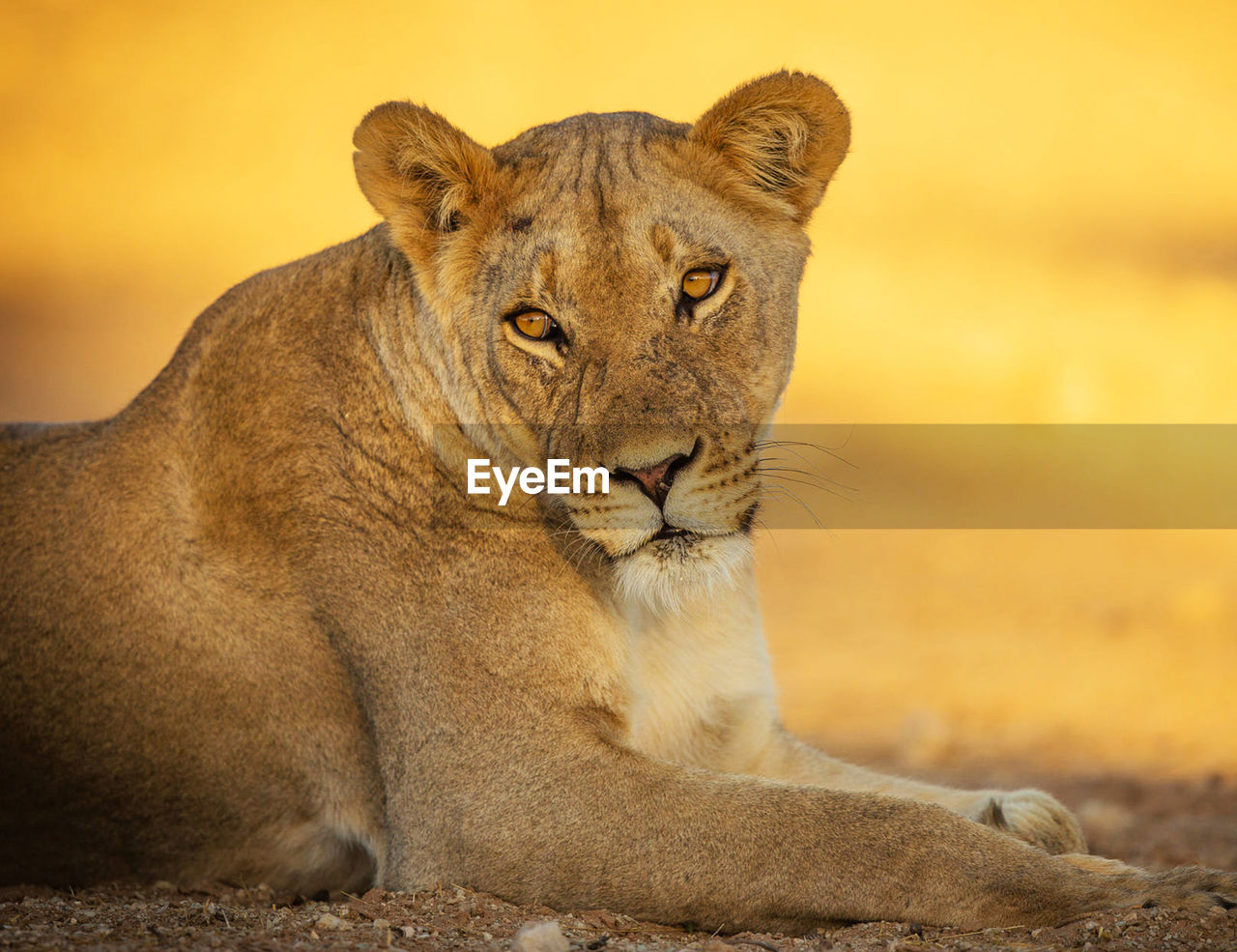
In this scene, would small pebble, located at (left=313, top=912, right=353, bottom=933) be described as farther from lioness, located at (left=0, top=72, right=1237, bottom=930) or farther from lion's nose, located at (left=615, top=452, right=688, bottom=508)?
lion's nose, located at (left=615, top=452, right=688, bottom=508)

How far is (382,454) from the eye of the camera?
452cm

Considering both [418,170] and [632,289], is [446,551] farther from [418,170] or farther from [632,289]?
[418,170]

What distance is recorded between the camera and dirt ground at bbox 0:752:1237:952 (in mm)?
3348

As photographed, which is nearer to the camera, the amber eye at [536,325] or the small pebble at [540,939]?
the small pebble at [540,939]

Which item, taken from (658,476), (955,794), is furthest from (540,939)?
(955,794)

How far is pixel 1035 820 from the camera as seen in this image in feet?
15.3

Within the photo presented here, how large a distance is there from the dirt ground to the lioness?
0.11 metres

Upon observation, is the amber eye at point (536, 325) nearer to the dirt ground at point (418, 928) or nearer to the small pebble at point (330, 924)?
the dirt ground at point (418, 928)

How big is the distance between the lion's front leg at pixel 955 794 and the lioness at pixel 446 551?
21 mm

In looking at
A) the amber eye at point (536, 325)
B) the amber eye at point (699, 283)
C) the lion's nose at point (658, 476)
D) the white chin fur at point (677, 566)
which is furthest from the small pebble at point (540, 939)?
the amber eye at point (699, 283)

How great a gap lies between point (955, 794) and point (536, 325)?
7.67 feet

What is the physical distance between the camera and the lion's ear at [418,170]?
4441mm

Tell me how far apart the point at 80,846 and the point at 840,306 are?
13.0 metres

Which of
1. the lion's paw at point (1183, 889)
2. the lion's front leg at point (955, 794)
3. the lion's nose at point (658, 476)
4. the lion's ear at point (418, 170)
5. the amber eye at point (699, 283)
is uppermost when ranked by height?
the lion's ear at point (418, 170)
